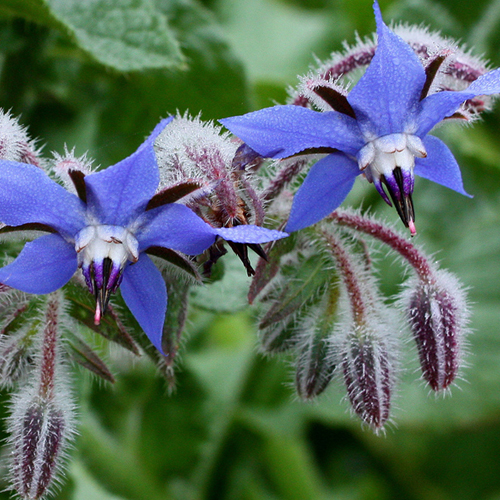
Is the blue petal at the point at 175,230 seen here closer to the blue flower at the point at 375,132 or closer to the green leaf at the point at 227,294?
the blue flower at the point at 375,132

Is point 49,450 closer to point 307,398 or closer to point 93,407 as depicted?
point 307,398

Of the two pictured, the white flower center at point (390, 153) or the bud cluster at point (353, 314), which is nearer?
the white flower center at point (390, 153)

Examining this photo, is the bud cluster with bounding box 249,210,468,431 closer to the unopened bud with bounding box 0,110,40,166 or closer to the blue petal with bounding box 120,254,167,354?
the blue petal with bounding box 120,254,167,354

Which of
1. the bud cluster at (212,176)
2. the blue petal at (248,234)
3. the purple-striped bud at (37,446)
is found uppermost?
the bud cluster at (212,176)

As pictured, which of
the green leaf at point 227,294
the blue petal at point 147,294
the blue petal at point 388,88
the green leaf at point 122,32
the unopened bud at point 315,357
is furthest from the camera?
A: the green leaf at point 227,294

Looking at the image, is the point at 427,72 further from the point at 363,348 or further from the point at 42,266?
the point at 42,266

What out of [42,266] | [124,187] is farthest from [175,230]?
[42,266]

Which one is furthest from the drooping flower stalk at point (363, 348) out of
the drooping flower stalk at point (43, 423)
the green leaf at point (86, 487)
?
the green leaf at point (86, 487)

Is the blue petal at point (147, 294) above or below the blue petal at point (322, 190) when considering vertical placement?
below
